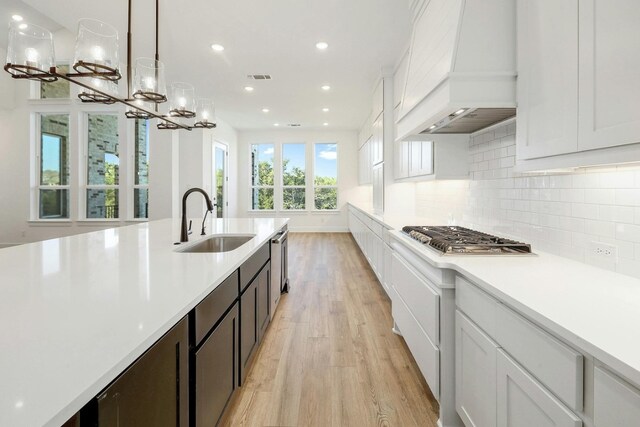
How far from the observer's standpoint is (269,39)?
12.7 feet

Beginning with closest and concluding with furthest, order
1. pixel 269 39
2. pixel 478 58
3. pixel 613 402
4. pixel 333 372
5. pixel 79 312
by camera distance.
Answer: pixel 613 402 < pixel 79 312 < pixel 478 58 < pixel 333 372 < pixel 269 39

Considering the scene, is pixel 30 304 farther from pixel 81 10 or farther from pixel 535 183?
pixel 81 10

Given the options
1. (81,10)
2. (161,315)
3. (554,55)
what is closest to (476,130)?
(554,55)

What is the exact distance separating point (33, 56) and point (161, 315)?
186cm

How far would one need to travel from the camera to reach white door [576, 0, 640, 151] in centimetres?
97

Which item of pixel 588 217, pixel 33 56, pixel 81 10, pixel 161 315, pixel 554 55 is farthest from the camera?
pixel 81 10

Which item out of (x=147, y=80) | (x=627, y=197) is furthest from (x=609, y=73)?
(x=147, y=80)

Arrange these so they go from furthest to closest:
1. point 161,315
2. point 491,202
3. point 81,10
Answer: point 81,10
point 491,202
point 161,315

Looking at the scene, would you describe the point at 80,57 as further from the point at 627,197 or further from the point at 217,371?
the point at 627,197

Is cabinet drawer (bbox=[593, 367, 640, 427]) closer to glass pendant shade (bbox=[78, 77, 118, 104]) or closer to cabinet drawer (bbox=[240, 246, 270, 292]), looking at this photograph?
cabinet drawer (bbox=[240, 246, 270, 292])

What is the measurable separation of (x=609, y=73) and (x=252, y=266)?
1882 millimetres

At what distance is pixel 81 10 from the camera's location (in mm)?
3379

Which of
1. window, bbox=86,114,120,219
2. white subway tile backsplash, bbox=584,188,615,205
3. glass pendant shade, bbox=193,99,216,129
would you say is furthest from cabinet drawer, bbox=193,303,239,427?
window, bbox=86,114,120,219

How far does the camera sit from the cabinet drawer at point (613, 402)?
2.31 feet
